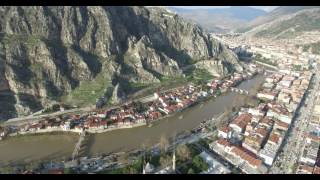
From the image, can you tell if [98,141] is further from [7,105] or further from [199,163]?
[7,105]

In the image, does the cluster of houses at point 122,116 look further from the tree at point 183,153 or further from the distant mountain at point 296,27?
the distant mountain at point 296,27

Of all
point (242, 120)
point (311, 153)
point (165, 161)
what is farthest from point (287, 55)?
point (165, 161)

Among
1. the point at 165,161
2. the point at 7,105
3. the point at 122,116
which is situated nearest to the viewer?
the point at 165,161

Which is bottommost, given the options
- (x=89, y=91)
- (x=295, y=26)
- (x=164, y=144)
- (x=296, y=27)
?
(x=164, y=144)

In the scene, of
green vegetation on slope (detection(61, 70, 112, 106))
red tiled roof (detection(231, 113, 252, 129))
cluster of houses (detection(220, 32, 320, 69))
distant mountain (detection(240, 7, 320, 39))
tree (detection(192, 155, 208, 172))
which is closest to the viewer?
tree (detection(192, 155, 208, 172))

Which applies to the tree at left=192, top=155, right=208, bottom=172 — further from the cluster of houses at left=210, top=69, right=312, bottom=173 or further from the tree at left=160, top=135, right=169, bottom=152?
the tree at left=160, top=135, right=169, bottom=152

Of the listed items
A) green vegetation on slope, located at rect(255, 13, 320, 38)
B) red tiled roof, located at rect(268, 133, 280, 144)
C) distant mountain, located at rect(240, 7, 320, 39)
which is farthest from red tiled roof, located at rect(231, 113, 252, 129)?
green vegetation on slope, located at rect(255, 13, 320, 38)
